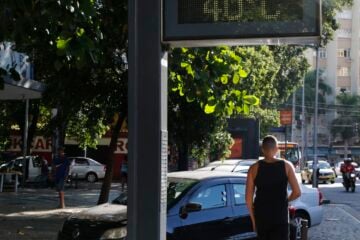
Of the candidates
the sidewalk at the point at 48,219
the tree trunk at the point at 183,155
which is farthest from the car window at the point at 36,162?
the tree trunk at the point at 183,155

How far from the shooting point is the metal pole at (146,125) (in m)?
3.90

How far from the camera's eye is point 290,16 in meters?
3.79

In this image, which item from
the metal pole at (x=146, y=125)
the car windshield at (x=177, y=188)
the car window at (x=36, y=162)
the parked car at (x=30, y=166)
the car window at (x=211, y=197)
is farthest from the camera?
the car window at (x=36, y=162)

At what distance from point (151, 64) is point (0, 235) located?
8.89 meters

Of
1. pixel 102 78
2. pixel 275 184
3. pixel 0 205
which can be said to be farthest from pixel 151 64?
pixel 0 205

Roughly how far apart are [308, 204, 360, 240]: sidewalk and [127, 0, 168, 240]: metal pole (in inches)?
368

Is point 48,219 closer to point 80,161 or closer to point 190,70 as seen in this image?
point 190,70

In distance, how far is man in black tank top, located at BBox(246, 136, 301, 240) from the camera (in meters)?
6.44

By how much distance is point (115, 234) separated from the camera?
8.01m

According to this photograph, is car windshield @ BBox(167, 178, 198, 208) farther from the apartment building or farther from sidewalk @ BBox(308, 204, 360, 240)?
the apartment building

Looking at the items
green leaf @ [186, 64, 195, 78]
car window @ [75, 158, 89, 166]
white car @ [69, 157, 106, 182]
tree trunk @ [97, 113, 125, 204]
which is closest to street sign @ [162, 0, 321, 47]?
green leaf @ [186, 64, 195, 78]

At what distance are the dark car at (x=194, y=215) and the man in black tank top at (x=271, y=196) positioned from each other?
2010 mm

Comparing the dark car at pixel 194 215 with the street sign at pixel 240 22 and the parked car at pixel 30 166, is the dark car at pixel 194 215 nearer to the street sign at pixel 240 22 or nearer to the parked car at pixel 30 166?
the street sign at pixel 240 22

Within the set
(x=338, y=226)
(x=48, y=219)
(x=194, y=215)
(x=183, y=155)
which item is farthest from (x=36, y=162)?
(x=194, y=215)
